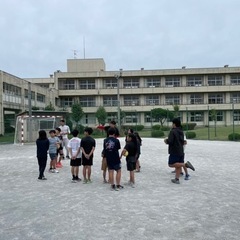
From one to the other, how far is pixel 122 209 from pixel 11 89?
37716 millimetres

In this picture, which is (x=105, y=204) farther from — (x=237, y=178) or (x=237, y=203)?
(x=237, y=178)

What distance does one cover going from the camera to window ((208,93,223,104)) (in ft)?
208

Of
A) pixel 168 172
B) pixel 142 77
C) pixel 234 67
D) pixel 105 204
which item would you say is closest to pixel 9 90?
pixel 142 77

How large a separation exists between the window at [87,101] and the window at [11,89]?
71.9ft

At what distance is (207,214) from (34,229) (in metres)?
2.88

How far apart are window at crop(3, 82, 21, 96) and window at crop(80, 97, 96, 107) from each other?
71.9ft

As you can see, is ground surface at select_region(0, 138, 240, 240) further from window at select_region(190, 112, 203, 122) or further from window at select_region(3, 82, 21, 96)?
window at select_region(190, 112, 203, 122)

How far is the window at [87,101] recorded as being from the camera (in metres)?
64.2

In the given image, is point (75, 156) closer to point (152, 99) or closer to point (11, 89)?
point (11, 89)

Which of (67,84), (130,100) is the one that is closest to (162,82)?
(130,100)

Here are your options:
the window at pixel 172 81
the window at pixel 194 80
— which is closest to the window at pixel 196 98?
the window at pixel 194 80

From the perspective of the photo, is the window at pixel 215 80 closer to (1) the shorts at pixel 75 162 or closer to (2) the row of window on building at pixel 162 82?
(2) the row of window on building at pixel 162 82

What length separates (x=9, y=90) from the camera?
40031mm

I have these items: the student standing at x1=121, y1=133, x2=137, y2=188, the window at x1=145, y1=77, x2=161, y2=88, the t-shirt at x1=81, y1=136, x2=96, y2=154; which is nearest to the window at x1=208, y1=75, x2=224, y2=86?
the window at x1=145, y1=77, x2=161, y2=88
